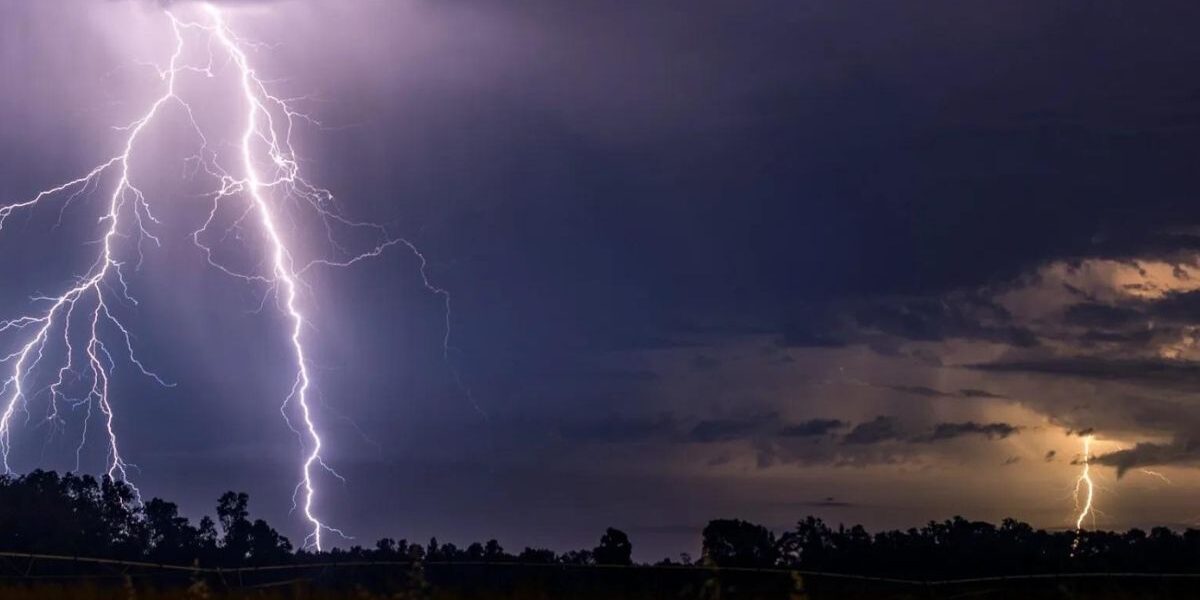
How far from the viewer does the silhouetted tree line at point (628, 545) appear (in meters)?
35.5

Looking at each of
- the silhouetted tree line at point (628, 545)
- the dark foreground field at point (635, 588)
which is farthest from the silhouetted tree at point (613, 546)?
the dark foreground field at point (635, 588)

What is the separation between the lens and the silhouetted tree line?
35.5 metres

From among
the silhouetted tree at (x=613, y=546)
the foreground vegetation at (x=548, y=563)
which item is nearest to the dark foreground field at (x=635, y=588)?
the foreground vegetation at (x=548, y=563)

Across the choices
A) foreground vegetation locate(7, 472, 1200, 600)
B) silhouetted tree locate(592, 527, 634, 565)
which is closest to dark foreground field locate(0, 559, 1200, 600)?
foreground vegetation locate(7, 472, 1200, 600)

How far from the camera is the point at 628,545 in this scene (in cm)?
4734

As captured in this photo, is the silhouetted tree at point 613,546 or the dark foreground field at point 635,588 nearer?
the dark foreground field at point 635,588

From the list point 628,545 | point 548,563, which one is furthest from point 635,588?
point 628,545

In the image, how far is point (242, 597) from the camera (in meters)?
20.8

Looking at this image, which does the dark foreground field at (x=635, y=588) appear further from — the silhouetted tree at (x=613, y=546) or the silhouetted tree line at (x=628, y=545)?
the silhouetted tree at (x=613, y=546)

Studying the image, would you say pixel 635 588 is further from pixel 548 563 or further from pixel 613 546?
pixel 613 546

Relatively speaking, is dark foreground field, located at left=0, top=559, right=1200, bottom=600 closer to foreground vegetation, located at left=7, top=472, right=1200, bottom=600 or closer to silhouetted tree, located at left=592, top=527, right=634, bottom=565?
foreground vegetation, located at left=7, top=472, right=1200, bottom=600

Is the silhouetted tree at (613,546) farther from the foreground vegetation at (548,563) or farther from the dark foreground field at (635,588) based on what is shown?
the dark foreground field at (635,588)

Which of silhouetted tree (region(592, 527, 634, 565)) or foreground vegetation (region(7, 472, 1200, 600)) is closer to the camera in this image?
foreground vegetation (region(7, 472, 1200, 600))

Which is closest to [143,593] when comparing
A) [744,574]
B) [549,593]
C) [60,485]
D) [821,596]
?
[549,593]
